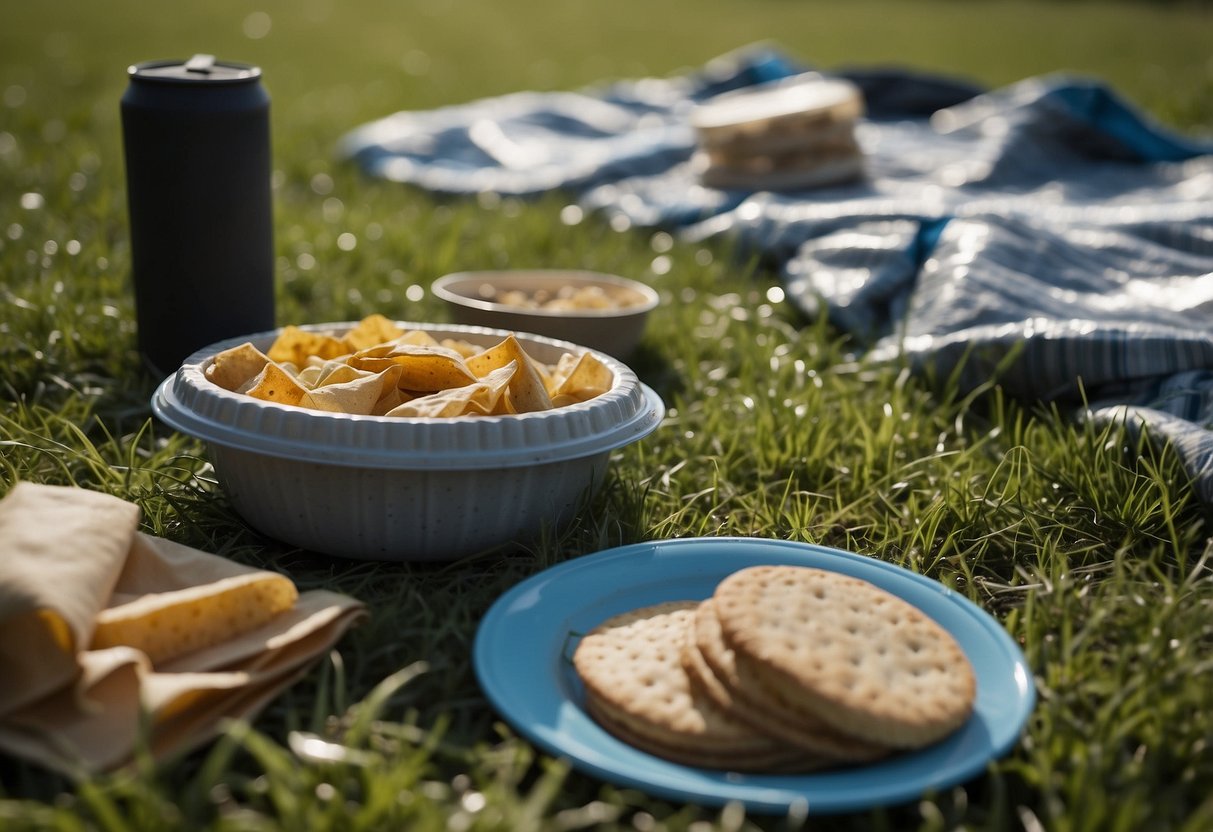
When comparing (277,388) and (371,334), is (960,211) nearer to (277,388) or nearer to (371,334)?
(371,334)

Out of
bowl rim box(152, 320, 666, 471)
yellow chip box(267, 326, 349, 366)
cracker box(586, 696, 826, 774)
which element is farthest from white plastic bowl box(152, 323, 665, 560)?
cracker box(586, 696, 826, 774)

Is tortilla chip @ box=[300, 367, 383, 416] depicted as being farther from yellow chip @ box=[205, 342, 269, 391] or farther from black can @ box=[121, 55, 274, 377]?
black can @ box=[121, 55, 274, 377]

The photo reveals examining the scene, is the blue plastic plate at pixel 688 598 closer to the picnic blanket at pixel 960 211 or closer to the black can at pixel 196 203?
the picnic blanket at pixel 960 211

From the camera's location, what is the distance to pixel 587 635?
1.77 meters

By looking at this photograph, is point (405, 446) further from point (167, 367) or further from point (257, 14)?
point (257, 14)

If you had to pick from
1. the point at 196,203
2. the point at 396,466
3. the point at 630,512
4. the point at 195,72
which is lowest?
the point at 630,512

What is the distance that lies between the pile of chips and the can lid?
75 centimetres

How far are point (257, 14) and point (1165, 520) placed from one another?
12732 millimetres

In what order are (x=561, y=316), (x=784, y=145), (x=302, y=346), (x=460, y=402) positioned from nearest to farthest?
(x=460, y=402), (x=302, y=346), (x=561, y=316), (x=784, y=145)

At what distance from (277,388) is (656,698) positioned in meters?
0.89

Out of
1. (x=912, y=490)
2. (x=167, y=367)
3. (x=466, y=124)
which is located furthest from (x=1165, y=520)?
(x=466, y=124)

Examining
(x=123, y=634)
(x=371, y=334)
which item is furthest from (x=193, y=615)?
(x=371, y=334)

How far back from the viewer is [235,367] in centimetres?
214

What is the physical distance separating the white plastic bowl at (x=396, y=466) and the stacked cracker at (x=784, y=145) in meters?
2.80
